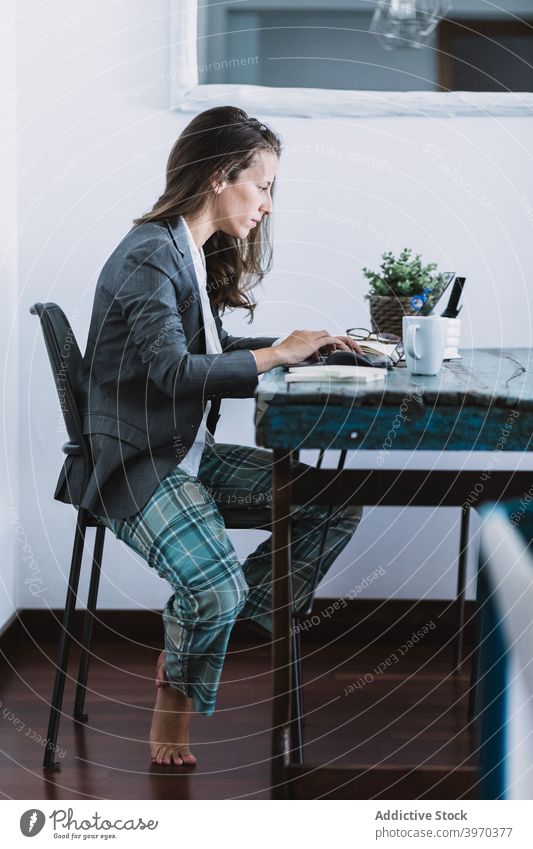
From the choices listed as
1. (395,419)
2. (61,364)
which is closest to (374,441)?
(395,419)

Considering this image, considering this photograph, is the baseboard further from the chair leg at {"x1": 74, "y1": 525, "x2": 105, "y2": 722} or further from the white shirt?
the white shirt

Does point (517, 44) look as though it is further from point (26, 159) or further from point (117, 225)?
point (26, 159)

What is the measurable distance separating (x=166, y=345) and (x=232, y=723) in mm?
799

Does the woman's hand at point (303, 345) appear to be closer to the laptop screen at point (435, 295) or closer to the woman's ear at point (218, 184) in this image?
the laptop screen at point (435, 295)

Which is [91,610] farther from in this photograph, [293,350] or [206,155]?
[206,155]

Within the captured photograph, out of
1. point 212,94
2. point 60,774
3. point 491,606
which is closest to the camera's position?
point 491,606

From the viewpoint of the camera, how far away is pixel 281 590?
1.27 m

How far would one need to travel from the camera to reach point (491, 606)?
38.2 inches

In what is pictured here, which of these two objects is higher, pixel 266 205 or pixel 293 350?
pixel 266 205

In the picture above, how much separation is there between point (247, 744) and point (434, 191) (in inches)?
50.0

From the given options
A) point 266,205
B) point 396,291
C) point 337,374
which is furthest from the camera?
point 396,291

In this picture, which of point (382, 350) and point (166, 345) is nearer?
point (166, 345)

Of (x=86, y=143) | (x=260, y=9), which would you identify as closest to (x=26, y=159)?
(x=86, y=143)

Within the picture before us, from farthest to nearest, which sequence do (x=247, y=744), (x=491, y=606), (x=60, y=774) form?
(x=247, y=744) → (x=60, y=774) → (x=491, y=606)
